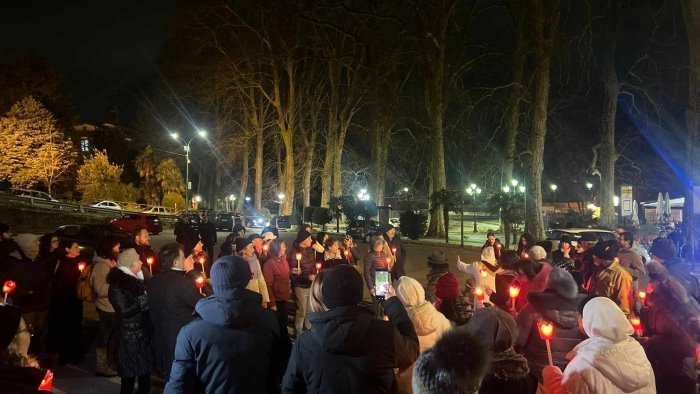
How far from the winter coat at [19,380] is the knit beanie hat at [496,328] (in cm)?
239

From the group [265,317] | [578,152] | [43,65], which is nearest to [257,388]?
[265,317]

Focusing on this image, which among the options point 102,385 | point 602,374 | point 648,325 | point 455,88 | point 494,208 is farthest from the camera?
point 455,88

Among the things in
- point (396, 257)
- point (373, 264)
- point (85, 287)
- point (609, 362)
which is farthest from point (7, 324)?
point (396, 257)

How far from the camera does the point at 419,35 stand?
29453 millimetres

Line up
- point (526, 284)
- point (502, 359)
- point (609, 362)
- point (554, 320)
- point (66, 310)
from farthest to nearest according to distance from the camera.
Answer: point (66, 310) → point (526, 284) → point (554, 320) → point (502, 359) → point (609, 362)

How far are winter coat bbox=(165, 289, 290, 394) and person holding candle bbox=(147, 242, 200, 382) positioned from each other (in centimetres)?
150

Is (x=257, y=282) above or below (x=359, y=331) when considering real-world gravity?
below

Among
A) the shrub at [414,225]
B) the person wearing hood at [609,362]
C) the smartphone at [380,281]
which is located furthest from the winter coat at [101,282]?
the shrub at [414,225]

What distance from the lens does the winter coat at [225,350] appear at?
3367mm

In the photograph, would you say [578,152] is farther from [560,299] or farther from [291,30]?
[560,299]

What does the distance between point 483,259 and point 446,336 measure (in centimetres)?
598

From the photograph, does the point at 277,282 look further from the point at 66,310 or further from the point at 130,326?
the point at 130,326

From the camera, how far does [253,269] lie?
773cm

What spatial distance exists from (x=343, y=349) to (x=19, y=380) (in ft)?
4.83
